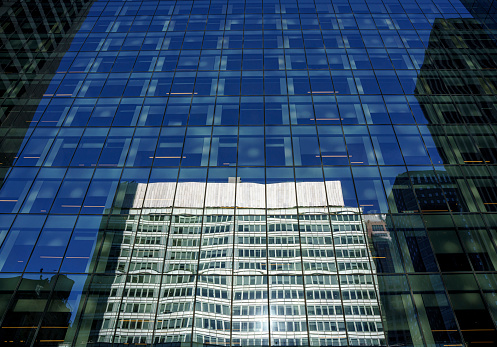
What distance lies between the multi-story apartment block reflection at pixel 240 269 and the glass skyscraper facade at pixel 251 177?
98mm

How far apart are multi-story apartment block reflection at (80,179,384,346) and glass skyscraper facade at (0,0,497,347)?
10cm

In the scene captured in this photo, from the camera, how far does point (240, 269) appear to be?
2156 centimetres

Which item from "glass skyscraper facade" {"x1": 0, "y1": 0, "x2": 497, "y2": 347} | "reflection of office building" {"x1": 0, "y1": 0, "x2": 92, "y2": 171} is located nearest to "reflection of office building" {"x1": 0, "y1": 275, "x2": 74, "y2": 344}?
"glass skyscraper facade" {"x1": 0, "y1": 0, "x2": 497, "y2": 347}

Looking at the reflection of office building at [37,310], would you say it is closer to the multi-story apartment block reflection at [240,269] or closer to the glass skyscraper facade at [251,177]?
the glass skyscraper facade at [251,177]

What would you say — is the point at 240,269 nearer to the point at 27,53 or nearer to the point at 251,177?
the point at 251,177

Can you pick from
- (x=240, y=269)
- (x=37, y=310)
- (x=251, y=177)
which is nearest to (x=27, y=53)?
(x=37, y=310)

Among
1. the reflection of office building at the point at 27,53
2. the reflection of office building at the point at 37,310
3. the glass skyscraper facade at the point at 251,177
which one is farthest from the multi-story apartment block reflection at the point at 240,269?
the reflection of office building at the point at 27,53

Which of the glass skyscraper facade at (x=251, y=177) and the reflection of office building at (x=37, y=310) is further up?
the glass skyscraper facade at (x=251, y=177)

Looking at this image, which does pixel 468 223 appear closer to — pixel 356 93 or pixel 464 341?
pixel 464 341

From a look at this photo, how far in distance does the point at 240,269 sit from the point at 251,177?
6.39 metres

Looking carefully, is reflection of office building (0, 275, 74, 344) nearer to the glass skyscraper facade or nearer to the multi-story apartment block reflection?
the glass skyscraper facade

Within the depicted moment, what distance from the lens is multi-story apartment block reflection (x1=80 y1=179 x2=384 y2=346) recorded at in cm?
1983

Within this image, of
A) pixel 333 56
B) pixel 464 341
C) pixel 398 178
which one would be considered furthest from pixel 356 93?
pixel 464 341

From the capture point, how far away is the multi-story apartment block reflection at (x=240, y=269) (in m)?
19.8
